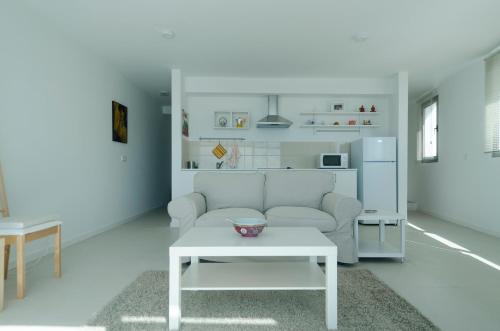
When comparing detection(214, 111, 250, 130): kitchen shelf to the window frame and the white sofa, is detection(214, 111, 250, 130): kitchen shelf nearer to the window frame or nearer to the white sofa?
the white sofa

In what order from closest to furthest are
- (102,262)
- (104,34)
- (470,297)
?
(470,297) → (102,262) → (104,34)

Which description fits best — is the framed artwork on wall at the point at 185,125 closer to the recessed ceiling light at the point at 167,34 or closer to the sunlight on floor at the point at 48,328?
the recessed ceiling light at the point at 167,34

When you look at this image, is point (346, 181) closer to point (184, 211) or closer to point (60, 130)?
point (184, 211)

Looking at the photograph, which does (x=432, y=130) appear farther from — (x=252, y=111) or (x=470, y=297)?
(x=470, y=297)


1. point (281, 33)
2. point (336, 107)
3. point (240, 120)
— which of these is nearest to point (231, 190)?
point (281, 33)

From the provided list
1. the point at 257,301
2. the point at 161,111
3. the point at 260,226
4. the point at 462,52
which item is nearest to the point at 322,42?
the point at 462,52

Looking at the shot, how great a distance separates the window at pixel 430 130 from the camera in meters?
6.15

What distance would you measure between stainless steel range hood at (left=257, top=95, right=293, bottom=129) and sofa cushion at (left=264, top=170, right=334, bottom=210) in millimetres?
2173

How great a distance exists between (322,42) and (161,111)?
493cm

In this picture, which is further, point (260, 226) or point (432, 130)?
point (432, 130)

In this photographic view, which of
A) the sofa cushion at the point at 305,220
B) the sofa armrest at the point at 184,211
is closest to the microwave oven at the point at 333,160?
the sofa cushion at the point at 305,220

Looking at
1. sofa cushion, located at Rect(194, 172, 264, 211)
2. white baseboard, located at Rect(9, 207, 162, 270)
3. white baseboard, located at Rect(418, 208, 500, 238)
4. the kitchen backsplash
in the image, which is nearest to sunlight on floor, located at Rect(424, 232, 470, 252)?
white baseboard, located at Rect(418, 208, 500, 238)

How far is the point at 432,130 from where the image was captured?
634cm

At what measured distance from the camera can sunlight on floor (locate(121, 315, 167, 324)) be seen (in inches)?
69.1
